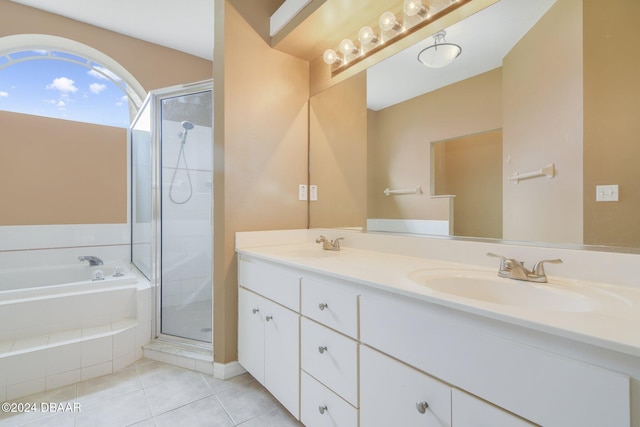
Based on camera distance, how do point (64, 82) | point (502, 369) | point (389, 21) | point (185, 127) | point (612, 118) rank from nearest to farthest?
point (502, 369) < point (612, 118) < point (389, 21) < point (185, 127) < point (64, 82)

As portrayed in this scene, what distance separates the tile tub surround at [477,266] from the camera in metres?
0.55

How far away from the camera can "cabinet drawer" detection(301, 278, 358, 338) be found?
3.32 ft

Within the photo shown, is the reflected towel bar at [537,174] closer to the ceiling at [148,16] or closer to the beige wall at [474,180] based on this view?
the beige wall at [474,180]

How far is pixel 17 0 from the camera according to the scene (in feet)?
7.75

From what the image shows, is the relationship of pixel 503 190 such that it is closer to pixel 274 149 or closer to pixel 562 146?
pixel 562 146

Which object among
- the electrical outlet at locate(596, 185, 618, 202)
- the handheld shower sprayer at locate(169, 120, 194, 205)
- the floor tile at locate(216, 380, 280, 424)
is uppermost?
the handheld shower sprayer at locate(169, 120, 194, 205)

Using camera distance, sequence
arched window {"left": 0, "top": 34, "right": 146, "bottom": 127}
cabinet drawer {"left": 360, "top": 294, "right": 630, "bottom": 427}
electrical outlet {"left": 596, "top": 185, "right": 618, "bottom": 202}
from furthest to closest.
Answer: arched window {"left": 0, "top": 34, "right": 146, "bottom": 127}
electrical outlet {"left": 596, "top": 185, "right": 618, "bottom": 202}
cabinet drawer {"left": 360, "top": 294, "right": 630, "bottom": 427}

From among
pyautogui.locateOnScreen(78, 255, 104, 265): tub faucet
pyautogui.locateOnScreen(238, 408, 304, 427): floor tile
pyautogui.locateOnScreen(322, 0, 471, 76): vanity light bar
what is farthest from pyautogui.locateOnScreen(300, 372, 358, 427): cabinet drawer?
pyautogui.locateOnScreen(78, 255, 104, 265): tub faucet

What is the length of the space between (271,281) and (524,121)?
1288mm

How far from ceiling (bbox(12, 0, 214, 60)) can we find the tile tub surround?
2.16 metres

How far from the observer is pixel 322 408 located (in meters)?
1.13

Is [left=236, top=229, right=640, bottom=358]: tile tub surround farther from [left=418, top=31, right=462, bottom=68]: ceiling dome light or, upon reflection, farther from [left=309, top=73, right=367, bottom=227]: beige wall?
[left=418, top=31, right=462, bottom=68]: ceiling dome light

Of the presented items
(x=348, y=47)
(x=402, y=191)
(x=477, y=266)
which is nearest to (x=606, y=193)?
(x=477, y=266)

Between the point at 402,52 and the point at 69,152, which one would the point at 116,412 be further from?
the point at 69,152
